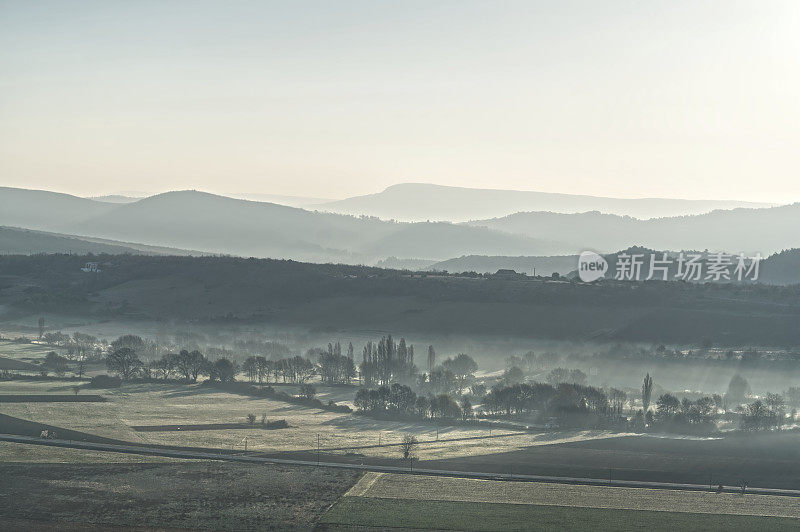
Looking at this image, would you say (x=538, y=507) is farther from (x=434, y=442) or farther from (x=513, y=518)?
(x=434, y=442)

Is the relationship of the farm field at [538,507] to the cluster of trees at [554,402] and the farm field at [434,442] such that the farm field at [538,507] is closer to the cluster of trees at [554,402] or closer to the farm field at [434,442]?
the farm field at [434,442]

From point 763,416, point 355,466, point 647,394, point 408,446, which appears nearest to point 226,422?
point 408,446

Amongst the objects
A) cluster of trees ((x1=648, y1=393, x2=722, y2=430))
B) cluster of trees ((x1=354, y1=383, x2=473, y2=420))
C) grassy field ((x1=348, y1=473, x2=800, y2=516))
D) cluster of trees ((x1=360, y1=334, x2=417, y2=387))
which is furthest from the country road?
cluster of trees ((x1=360, y1=334, x2=417, y2=387))

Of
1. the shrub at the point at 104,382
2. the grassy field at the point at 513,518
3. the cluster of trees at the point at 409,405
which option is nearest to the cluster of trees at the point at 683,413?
the cluster of trees at the point at 409,405

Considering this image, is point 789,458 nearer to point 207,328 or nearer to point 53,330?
point 207,328

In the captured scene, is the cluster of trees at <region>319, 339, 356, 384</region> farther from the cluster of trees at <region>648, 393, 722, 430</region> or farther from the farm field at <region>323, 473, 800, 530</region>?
the farm field at <region>323, 473, 800, 530</region>

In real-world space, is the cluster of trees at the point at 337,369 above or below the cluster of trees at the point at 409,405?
above

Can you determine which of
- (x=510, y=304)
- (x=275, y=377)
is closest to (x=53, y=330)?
(x=275, y=377)
